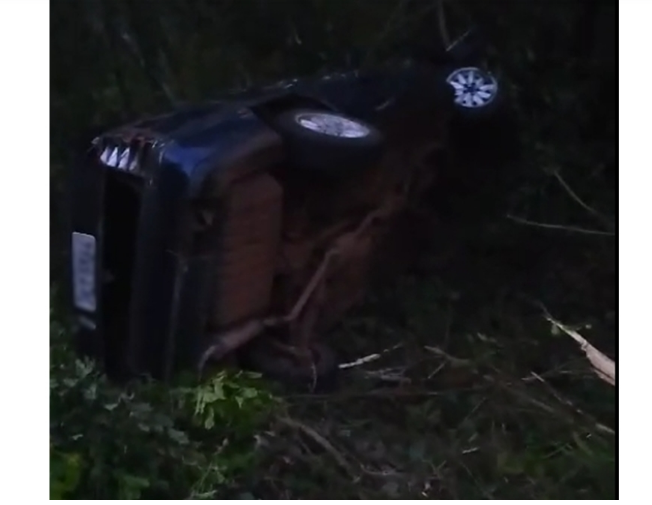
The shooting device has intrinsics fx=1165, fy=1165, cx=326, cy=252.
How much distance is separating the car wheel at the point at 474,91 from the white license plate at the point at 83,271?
826 mm

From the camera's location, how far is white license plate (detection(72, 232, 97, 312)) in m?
2.43

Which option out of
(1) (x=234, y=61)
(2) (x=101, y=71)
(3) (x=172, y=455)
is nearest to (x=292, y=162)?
(1) (x=234, y=61)

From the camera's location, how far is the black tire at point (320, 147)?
7.96 ft

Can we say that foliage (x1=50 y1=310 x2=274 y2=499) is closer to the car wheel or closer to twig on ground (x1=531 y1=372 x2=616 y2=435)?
twig on ground (x1=531 y1=372 x2=616 y2=435)

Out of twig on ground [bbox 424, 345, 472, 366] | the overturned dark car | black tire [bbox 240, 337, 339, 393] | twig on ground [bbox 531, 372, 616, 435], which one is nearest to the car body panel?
the overturned dark car

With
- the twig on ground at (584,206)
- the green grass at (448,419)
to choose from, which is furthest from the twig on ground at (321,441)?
the twig on ground at (584,206)

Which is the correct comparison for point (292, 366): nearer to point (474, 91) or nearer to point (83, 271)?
point (83, 271)

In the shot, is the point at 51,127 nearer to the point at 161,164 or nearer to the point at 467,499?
the point at 161,164

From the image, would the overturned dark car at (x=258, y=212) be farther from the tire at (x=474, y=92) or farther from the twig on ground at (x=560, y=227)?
the twig on ground at (x=560, y=227)

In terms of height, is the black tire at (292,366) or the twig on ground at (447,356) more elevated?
the twig on ground at (447,356)

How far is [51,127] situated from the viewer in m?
2.43

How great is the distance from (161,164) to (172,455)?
0.61 meters

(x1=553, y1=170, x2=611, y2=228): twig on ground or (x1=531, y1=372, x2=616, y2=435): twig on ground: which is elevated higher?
(x1=553, y1=170, x2=611, y2=228): twig on ground

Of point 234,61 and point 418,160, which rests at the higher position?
point 234,61
